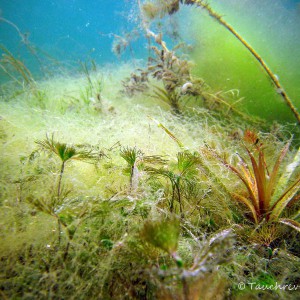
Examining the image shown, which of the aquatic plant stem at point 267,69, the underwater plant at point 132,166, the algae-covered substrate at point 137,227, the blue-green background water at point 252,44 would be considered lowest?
the algae-covered substrate at point 137,227

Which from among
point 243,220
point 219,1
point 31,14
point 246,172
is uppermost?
point 31,14

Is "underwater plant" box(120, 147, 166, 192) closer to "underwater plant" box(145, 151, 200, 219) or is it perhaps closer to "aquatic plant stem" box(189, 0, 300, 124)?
"underwater plant" box(145, 151, 200, 219)

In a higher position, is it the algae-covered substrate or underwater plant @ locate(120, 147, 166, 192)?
underwater plant @ locate(120, 147, 166, 192)

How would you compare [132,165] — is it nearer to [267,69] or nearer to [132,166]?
[132,166]

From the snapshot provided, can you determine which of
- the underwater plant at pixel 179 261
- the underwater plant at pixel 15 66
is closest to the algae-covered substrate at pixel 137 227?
the underwater plant at pixel 179 261

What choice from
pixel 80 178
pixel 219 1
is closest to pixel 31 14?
pixel 219 1

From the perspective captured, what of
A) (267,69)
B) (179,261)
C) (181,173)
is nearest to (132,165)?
(181,173)

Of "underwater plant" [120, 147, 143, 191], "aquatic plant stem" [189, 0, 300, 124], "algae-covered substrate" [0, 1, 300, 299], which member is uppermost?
"aquatic plant stem" [189, 0, 300, 124]

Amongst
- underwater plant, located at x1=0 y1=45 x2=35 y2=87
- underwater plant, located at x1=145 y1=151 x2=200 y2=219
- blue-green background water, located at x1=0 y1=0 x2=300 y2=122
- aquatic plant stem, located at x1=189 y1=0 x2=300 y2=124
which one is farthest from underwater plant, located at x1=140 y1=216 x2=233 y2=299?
underwater plant, located at x1=0 y1=45 x2=35 y2=87

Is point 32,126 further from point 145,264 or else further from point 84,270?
point 145,264

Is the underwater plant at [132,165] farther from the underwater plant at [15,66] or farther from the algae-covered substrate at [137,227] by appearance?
the underwater plant at [15,66]

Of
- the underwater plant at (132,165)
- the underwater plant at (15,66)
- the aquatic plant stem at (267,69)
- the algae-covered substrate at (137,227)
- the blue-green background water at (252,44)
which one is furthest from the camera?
the blue-green background water at (252,44)
